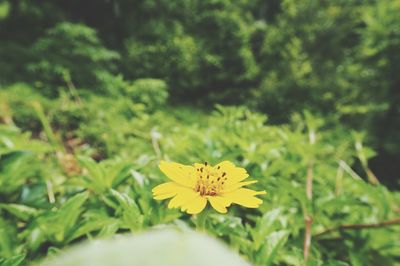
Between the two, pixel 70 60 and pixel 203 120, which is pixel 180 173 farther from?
pixel 70 60

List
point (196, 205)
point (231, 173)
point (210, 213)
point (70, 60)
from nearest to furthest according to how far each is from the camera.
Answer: point (196, 205)
point (231, 173)
point (210, 213)
point (70, 60)

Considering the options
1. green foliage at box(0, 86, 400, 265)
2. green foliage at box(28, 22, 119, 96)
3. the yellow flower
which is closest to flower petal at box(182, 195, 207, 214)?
the yellow flower

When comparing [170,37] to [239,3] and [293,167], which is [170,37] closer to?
[239,3]

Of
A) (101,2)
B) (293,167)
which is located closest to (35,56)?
(101,2)

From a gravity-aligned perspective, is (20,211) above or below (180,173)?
below

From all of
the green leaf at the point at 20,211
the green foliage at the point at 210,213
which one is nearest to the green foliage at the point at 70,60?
the green foliage at the point at 210,213

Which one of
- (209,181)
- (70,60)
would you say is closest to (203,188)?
(209,181)
